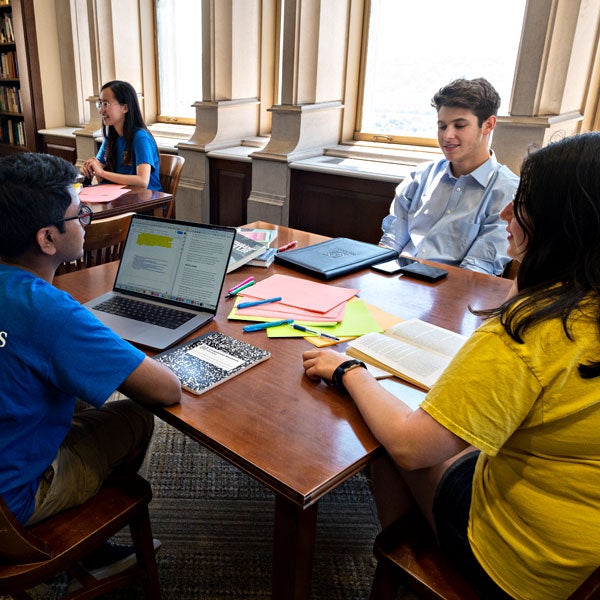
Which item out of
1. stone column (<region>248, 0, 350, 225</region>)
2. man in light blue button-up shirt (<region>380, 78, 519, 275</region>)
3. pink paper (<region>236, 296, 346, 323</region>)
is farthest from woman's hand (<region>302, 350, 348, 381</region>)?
stone column (<region>248, 0, 350, 225</region>)

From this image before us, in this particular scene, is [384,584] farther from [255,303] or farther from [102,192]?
[102,192]

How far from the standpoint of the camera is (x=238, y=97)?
3967 mm

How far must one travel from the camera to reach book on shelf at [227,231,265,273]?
162cm

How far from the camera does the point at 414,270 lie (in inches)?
64.8

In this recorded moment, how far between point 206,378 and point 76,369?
0.80 ft

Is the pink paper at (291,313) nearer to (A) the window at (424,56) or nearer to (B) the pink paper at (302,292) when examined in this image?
(B) the pink paper at (302,292)

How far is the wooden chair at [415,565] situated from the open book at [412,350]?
27 cm

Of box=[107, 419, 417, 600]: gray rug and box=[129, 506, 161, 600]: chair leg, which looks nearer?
box=[129, 506, 161, 600]: chair leg

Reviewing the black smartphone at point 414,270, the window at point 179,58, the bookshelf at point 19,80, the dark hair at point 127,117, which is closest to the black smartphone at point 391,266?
the black smartphone at point 414,270

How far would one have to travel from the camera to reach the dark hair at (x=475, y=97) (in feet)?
6.43

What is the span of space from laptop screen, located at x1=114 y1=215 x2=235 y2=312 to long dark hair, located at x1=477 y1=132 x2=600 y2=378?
73 centimetres

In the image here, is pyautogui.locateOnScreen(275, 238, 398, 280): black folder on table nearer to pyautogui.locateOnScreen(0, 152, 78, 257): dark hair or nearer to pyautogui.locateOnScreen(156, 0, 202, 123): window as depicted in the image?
pyautogui.locateOnScreen(0, 152, 78, 257): dark hair

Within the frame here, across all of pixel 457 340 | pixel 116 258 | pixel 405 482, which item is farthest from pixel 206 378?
pixel 116 258

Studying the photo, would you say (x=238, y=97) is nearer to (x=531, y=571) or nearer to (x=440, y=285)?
(x=440, y=285)
